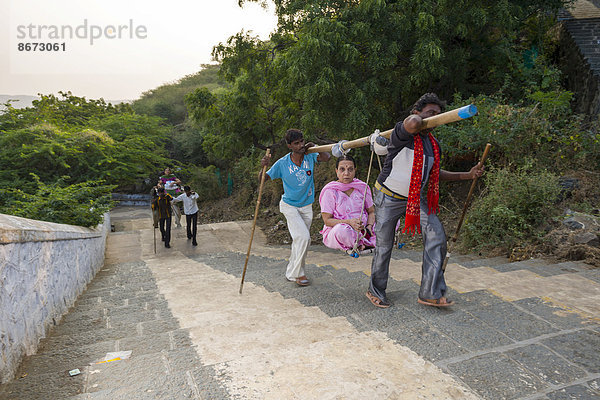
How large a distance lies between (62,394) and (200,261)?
5.86 m

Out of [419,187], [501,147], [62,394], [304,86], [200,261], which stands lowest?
[200,261]

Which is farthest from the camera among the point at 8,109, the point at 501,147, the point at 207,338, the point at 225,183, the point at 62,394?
the point at 225,183

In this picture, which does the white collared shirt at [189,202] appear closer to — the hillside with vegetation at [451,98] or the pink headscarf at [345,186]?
the hillside with vegetation at [451,98]

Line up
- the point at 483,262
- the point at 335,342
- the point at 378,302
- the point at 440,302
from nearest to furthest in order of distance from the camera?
the point at 335,342, the point at 440,302, the point at 378,302, the point at 483,262

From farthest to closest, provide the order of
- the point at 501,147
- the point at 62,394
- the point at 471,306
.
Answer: the point at 501,147, the point at 471,306, the point at 62,394

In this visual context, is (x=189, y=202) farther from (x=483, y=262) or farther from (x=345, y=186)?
(x=483, y=262)

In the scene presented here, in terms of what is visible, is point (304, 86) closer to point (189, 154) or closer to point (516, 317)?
point (516, 317)

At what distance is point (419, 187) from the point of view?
3332mm

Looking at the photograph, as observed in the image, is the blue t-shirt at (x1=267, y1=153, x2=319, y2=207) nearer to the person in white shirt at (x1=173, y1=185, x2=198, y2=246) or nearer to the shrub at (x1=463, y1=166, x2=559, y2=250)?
the shrub at (x1=463, y1=166, x2=559, y2=250)

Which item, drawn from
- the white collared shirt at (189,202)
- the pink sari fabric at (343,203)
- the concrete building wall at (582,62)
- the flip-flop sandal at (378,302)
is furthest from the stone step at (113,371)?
the concrete building wall at (582,62)

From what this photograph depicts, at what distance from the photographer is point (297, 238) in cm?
449

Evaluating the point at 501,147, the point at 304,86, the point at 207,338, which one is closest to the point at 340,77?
the point at 304,86

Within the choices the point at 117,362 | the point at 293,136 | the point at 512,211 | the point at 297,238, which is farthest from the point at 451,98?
the point at 117,362

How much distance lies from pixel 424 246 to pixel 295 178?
67.3 inches
